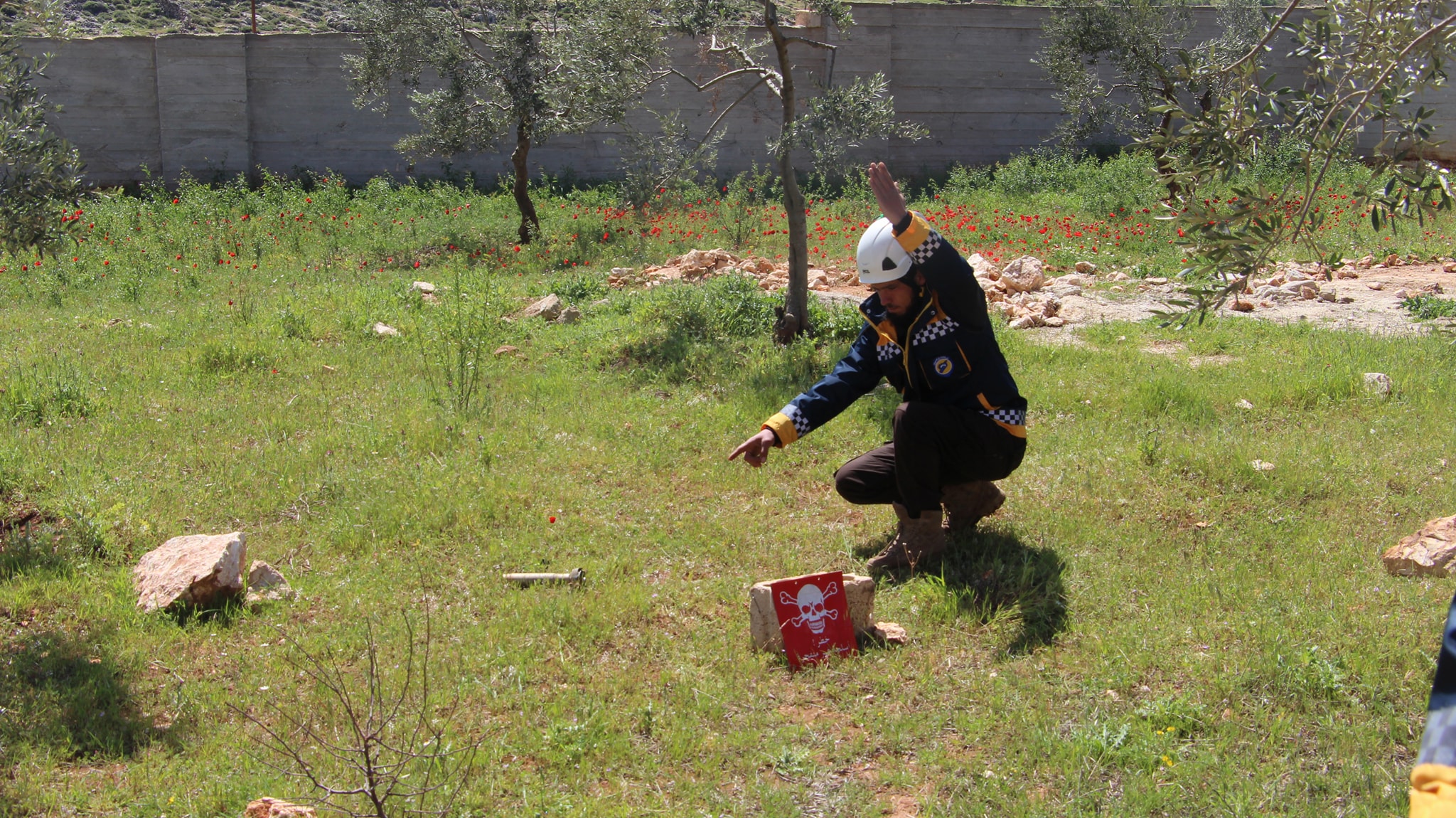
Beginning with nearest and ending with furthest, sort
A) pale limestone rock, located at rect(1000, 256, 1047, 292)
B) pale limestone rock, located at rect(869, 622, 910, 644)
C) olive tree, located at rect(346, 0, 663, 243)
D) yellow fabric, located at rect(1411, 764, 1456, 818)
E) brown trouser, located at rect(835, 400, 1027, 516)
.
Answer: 1. yellow fabric, located at rect(1411, 764, 1456, 818)
2. pale limestone rock, located at rect(869, 622, 910, 644)
3. brown trouser, located at rect(835, 400, 1027, 516)
4. pale limestone rock, located at rect(1000, 256, 1047, 292)
5. olive tree, located at rect(346, 0, 663, 243)

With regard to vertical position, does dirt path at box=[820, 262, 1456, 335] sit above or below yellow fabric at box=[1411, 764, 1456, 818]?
below

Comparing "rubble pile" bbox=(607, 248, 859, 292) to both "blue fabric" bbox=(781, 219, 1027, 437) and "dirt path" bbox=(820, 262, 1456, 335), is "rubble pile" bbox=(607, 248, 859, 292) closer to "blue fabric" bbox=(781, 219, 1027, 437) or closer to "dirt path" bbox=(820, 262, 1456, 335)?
"dirt path" bbox=(820, 262, 1456, 335)

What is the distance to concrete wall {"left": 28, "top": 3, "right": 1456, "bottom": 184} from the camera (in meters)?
15.9

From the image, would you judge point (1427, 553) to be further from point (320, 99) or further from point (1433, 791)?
point (320, 99)

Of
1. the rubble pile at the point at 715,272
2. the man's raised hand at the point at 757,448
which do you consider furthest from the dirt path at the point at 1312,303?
the man's raised hand at the point at 757,448

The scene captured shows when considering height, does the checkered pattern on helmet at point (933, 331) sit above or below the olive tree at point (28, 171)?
below

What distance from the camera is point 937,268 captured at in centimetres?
452

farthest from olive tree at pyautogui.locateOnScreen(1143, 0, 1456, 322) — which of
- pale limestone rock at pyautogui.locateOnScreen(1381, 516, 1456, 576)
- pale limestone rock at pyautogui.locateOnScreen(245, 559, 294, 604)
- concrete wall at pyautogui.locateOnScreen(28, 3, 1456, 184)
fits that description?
concrete wall at pyautogui.locateOnScreen(28, 3, 1456, 184)

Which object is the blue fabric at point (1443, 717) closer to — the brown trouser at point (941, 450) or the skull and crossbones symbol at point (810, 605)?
the skull and crossbones symbol at point (810, 605)

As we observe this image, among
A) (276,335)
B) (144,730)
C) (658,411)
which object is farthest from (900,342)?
(276,335)

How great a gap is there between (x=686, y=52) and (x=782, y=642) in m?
13.6

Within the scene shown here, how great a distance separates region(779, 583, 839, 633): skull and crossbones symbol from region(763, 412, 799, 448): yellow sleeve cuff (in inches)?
31.4

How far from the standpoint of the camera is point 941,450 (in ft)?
15.4

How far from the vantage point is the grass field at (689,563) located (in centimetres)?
347
